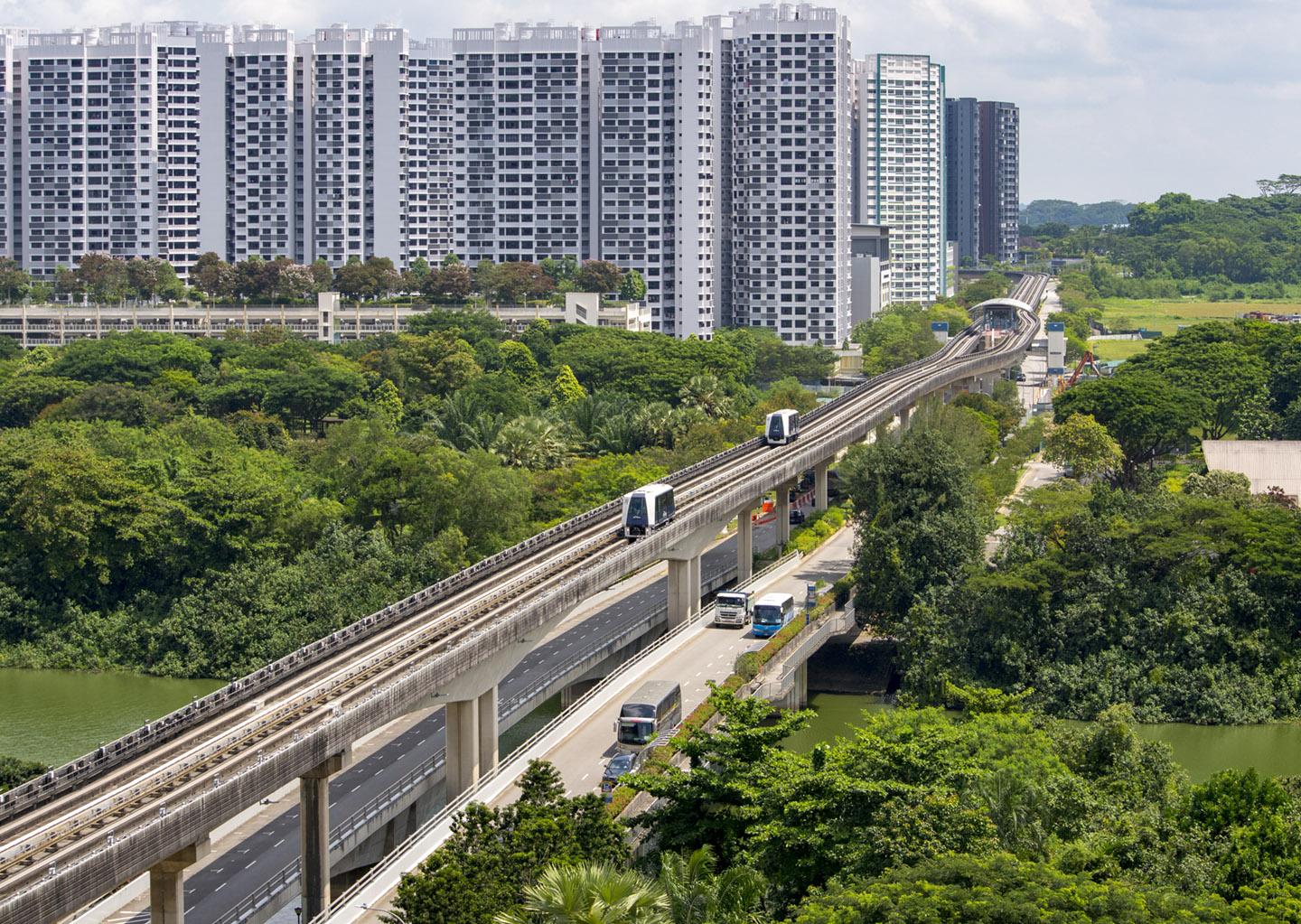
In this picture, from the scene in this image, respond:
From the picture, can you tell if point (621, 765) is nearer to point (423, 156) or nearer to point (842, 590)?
point (842, 590)

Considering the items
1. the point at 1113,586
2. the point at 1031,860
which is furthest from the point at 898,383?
the point at 1031,860

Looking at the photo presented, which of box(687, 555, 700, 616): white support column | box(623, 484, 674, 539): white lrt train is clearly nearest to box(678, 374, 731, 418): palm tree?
box(687, 555, 700, 616): white support column

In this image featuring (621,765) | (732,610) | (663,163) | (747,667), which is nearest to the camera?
(621,765)

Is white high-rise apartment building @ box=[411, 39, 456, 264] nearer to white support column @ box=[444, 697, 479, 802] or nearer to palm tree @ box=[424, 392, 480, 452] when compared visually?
palm tree @ box=[424, 392, 480, 452]

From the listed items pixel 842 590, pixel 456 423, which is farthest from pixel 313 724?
Answer: pixel 456 423

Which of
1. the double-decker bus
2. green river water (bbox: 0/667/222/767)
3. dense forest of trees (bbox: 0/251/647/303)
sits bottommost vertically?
green river water (bbox: 0/667/222/767)

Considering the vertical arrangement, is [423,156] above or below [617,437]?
above

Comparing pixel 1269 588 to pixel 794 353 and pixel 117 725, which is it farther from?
pixel 794 353
